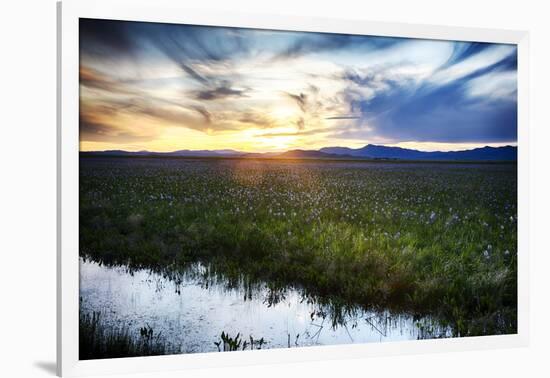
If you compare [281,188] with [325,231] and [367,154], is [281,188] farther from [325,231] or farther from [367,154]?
[367,154]

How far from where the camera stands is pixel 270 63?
6.52m

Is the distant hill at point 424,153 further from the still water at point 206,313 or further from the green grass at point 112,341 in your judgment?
the green grass at point 112,341

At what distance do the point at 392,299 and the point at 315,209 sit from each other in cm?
126

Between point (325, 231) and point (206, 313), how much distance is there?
1512mm

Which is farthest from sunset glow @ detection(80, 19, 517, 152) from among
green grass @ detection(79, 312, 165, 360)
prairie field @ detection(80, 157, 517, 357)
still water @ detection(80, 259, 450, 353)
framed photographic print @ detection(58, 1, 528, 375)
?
green grass @ detection(79, 312, 165, 360)

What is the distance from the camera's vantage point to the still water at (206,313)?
614 cm

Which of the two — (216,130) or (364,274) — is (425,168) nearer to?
(364,274)

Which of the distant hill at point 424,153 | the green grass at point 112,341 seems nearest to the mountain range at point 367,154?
the distant hill at point 424,153

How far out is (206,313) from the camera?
636 centimetres

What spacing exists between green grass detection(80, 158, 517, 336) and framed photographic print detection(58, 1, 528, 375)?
0.06 feet

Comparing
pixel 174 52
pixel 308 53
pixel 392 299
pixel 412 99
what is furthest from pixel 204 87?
pixel 392 299

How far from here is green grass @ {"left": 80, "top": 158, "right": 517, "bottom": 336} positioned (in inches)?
250

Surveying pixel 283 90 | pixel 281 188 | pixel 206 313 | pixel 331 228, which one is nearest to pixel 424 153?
pixel 331 228

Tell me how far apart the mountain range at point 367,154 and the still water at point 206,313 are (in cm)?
117
